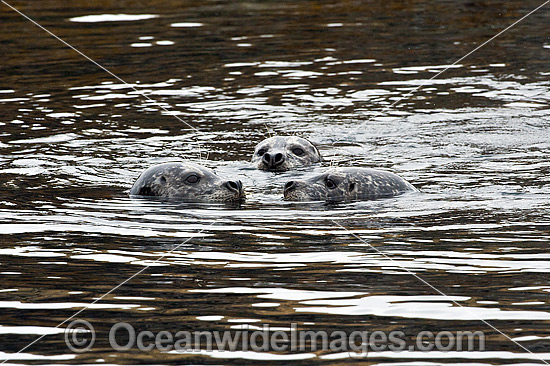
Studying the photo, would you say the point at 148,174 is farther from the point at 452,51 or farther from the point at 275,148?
the point at 452,51

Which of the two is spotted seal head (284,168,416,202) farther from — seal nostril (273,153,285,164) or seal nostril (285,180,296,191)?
seal nostril (273,153,285,164)

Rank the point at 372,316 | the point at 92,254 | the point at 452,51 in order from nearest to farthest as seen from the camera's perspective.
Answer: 1. the point at 372,316
2. the point at 92,254
3. the point at 452,51

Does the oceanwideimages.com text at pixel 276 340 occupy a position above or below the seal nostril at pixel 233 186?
above

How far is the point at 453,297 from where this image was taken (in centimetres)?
741

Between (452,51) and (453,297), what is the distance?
45.1 ft

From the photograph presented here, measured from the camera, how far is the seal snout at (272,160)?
13.2 meters

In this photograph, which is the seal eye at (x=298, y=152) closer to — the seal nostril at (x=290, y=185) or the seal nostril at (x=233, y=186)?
the seal nostril at (x=290, y=185)

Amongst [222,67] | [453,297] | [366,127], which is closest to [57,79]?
[222,67]

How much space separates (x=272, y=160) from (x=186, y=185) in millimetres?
1666

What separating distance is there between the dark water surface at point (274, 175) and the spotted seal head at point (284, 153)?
29cm

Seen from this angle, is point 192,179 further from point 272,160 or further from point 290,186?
point 272,160

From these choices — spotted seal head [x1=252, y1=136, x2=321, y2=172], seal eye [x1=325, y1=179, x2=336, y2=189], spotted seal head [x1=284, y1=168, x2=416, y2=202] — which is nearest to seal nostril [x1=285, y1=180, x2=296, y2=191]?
spotted seal head [x1=284, y1=168, x2=416, y2=202]

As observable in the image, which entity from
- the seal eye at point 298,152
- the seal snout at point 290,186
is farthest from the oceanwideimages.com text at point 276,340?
the seal eye at point 298,152

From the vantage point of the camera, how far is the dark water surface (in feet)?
23.4
